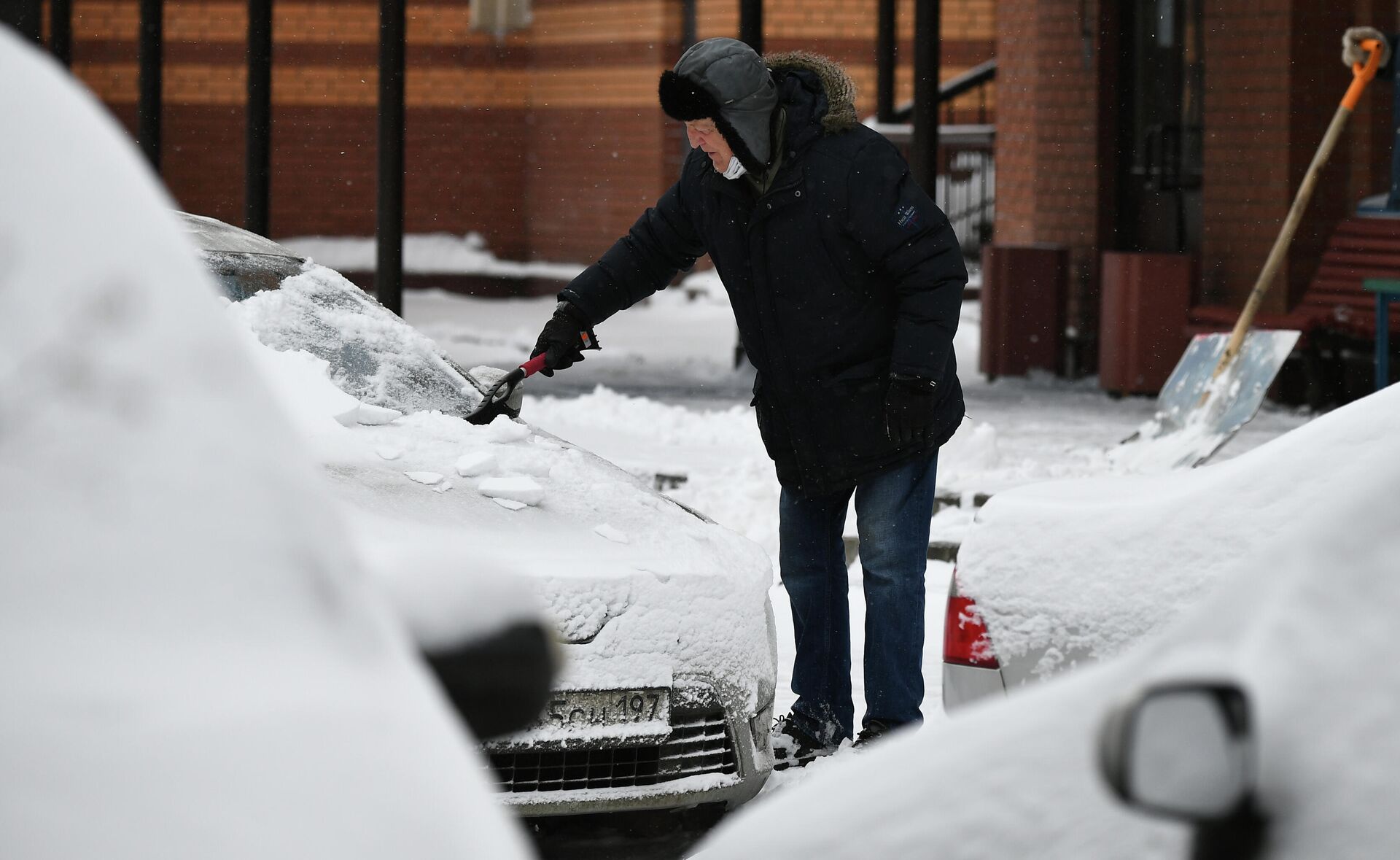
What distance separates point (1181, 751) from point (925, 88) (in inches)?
355

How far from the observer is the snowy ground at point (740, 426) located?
723cm

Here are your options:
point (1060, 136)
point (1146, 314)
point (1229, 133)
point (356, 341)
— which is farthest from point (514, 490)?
point (1060, 136)

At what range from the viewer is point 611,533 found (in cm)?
388

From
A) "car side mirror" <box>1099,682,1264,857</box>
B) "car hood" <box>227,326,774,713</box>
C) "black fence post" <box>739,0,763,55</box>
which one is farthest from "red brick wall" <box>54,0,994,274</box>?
"car side mirror" <box>1099,682,1264,857</box>

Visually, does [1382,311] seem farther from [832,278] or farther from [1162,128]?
[832,278]

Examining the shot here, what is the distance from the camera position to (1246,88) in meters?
11.3

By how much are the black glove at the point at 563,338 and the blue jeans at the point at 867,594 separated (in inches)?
25.1

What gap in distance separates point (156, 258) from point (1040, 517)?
2.35m

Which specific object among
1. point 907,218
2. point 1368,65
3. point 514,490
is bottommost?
point 514,490

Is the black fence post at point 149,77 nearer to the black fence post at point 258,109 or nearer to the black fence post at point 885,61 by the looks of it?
the black fence post at point 258,109

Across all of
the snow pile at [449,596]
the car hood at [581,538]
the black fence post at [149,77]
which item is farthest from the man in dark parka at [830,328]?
the black fence post at [149,77]

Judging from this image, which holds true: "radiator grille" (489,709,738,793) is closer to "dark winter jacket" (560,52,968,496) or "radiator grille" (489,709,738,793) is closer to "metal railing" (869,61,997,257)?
"dark winter jacket" (560,52,968,496)

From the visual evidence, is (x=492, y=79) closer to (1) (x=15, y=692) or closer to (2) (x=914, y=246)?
(2) (x=914, y=246)

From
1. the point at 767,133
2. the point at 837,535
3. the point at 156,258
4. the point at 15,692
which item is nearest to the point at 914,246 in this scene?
the point at 767,133
